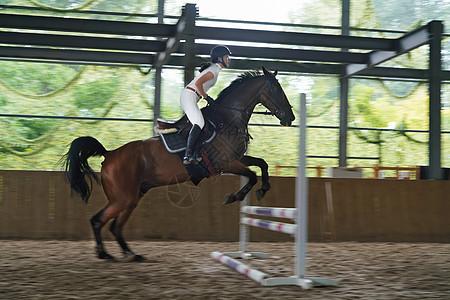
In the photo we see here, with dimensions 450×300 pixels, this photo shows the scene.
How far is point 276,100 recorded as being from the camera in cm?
579

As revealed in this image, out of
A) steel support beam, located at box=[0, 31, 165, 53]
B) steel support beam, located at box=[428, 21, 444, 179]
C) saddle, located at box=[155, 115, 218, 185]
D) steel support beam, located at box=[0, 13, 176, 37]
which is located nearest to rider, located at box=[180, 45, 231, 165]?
saddle, located at box=[155, 115, 218, 185]

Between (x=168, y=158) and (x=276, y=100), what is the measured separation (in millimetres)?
1459

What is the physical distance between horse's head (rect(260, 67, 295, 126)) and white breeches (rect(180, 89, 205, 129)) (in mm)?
772

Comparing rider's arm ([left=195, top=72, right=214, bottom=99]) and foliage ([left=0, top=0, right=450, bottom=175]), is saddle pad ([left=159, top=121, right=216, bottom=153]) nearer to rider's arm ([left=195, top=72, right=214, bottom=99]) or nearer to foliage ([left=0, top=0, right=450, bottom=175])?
rider's arm ([left=195, top=72, right=214, bottom=99])

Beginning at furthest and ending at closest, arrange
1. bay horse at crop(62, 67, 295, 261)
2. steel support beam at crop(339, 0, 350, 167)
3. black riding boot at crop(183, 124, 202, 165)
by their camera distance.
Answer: steel support beam at crop(339, 0, 350, 167) → bay horse at crop(62, 67, 295, 261) → black riding boot at crop(183, 124, 202, 165)

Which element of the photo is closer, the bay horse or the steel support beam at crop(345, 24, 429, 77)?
the bay horse

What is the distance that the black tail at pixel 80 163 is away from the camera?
6.02 meters

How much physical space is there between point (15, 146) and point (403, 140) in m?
10.9

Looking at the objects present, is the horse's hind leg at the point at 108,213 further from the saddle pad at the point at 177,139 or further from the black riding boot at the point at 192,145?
the black riding boot at the point at 192,145

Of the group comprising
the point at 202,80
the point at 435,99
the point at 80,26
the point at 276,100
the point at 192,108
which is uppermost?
the point at 80,26

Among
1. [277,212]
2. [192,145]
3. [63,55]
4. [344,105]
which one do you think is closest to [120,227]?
[192,145]

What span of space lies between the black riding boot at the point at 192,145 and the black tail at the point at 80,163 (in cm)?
122

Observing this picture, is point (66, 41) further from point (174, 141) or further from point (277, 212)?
point (277, 212)

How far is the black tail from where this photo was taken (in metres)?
6.02
